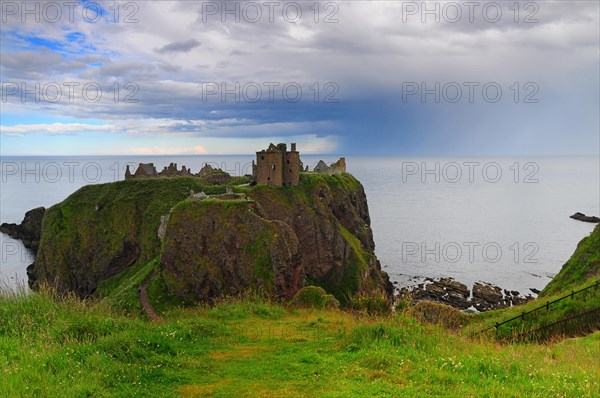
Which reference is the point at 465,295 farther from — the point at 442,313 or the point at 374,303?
the point at 374,303

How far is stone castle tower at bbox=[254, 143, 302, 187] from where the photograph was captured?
248ft

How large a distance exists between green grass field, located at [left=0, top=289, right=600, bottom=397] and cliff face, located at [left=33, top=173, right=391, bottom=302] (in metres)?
24.9

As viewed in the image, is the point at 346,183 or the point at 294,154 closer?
the point at 294,154

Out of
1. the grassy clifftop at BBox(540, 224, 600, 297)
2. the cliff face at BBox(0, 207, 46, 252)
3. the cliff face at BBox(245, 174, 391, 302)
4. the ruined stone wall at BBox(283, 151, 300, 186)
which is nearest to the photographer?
the grassy clifftop at BBox(540, 224, 600, 297)

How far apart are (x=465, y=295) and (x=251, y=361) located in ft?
248

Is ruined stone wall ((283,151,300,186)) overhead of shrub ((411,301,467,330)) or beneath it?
overhead

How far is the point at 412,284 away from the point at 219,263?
154 ft

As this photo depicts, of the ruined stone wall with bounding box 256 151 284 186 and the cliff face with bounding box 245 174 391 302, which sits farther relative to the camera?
the ruined stone wall with bounding box 256 151 284 186

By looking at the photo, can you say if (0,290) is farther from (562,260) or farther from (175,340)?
(562,260)

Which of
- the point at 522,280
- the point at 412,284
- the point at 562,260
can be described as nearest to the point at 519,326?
the point at 412,284

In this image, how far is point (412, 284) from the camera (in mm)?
88875

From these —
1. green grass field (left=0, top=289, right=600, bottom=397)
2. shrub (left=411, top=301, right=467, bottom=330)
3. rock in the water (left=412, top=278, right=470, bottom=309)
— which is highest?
green grass field (left=0, top=289, right=600, bottom=397)

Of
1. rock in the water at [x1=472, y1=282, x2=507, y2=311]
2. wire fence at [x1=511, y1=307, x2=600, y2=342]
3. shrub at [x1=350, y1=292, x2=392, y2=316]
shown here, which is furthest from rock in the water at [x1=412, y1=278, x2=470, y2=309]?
shrub at [x1=350, y1=292, x2=392, y2=316]

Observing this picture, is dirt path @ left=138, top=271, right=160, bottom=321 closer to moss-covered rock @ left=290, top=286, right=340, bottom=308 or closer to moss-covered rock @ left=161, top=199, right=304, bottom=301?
moss-covered rock @ left=161, top=199, right=304, bottom=301
